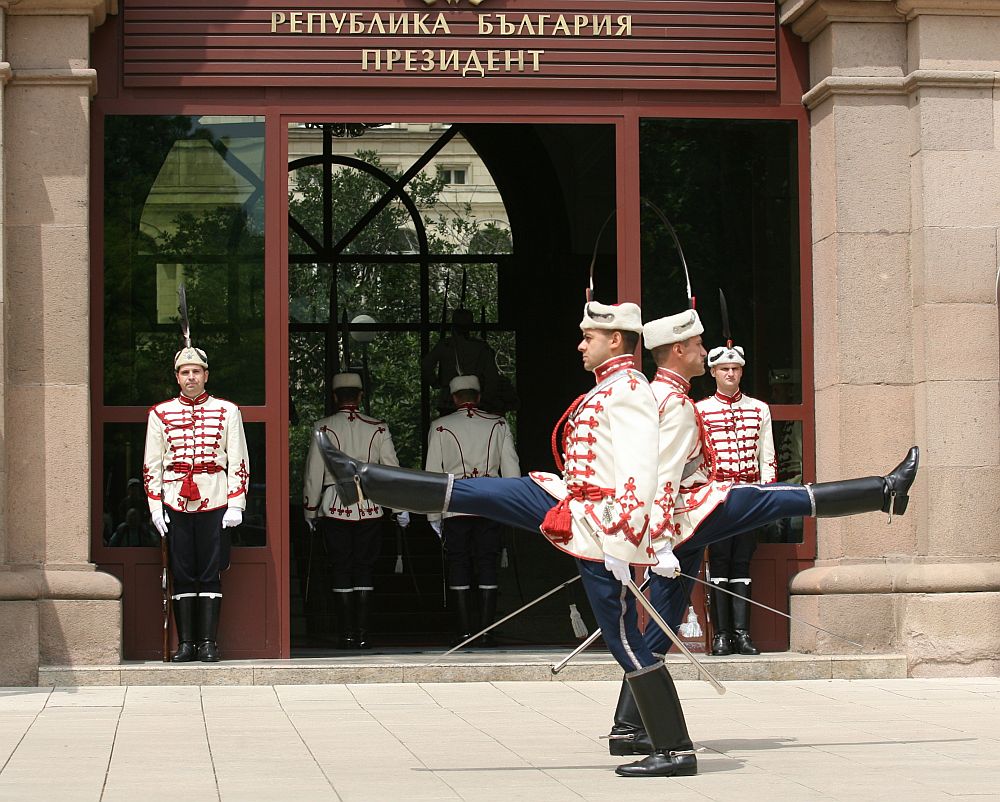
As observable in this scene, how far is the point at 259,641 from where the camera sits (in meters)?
11.6

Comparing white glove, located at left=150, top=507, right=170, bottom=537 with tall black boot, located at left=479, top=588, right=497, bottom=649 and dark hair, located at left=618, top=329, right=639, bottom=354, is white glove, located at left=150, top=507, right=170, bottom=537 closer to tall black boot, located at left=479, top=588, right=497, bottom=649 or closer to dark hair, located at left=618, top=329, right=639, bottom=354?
tall black boot, located at left=479, top=588, right=497, bottom=649

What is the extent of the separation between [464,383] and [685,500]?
267 inches

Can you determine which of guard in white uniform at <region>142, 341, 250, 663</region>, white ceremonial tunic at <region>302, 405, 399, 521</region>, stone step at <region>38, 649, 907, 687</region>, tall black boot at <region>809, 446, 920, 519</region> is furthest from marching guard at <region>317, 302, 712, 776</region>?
white ceremonial tunic at <region>302, 405, 399, 521</region>

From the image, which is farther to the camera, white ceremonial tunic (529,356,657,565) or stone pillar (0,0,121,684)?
stone pillar (0,0,121,684)

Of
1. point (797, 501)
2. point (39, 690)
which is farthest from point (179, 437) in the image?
point (797, 501)

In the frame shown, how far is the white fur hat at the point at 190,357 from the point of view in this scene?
37.9ft

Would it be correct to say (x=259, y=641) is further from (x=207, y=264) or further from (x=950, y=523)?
(x=950, y=523)

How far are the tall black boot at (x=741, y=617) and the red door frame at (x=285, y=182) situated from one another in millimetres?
223

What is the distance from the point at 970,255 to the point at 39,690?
6.27 m

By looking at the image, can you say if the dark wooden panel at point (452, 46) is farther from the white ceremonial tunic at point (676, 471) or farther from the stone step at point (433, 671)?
the white ceremonial tunic at point (676, 471)

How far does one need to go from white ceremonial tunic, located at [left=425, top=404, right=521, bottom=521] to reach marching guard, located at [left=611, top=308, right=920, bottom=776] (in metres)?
5.73

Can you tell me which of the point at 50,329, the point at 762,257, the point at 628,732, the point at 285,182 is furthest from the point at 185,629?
the point at 762,257

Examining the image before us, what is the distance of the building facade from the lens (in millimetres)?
11211

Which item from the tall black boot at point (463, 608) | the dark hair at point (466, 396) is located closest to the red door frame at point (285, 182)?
the tall black boot at point (463, 608)
